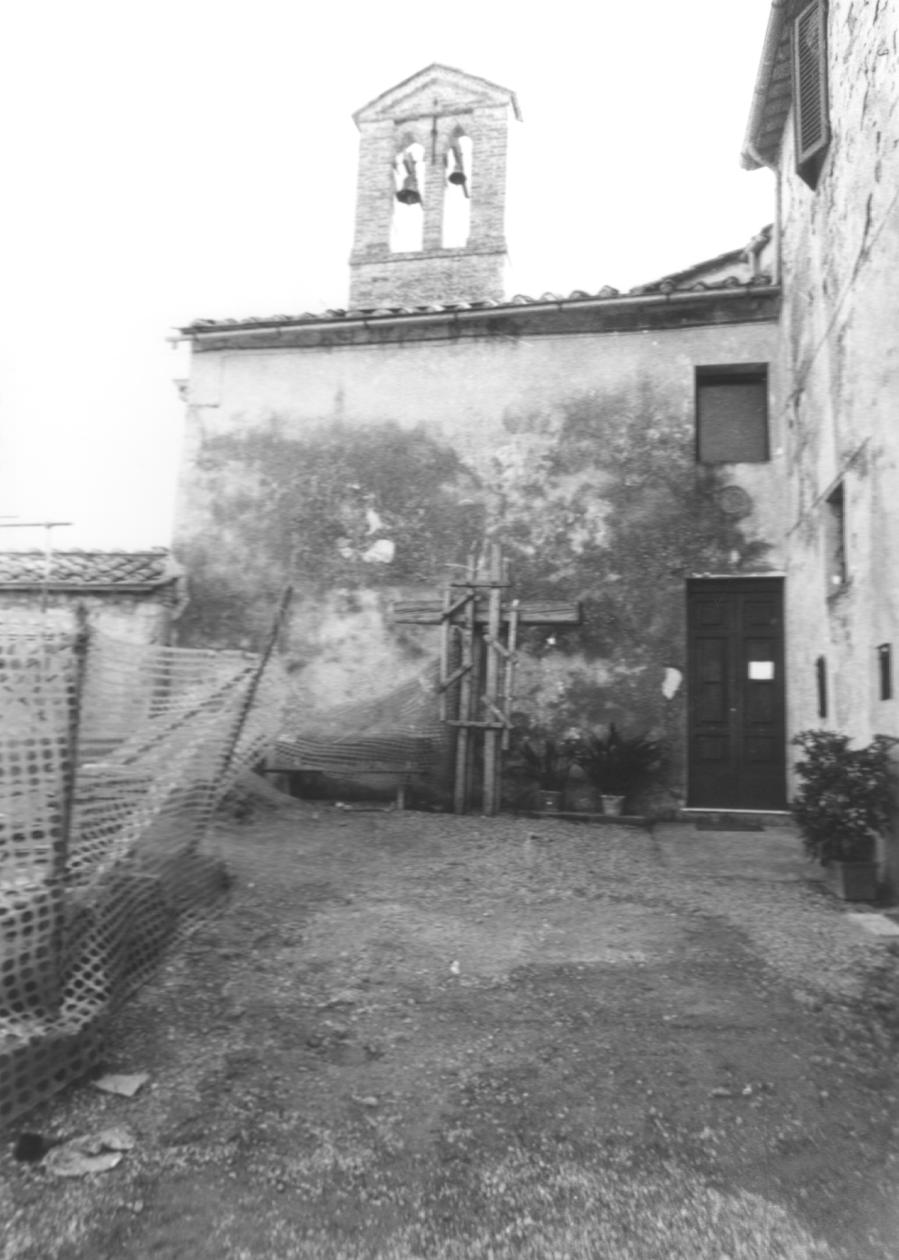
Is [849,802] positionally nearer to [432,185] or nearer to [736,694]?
[736,694]

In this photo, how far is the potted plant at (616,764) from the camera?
7883mm

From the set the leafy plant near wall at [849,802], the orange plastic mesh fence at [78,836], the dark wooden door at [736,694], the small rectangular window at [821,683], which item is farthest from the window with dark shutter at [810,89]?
the orange plastic mesh fence at [78,836]

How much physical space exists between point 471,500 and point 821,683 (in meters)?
3.85

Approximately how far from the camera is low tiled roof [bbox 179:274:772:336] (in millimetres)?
8516

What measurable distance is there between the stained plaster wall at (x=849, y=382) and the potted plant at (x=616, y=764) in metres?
1.35

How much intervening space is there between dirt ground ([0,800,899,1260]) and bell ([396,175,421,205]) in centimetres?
1170

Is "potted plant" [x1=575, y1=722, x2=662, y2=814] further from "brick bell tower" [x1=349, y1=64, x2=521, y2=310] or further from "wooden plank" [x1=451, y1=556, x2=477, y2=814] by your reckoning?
"brick bell tower" [x1=349, y1=64, x2=521, y2=310]

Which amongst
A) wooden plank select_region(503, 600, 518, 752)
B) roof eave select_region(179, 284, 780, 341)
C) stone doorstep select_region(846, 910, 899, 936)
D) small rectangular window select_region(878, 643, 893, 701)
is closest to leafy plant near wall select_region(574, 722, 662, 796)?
wooden plank select_region(503, 600, 518, 752)

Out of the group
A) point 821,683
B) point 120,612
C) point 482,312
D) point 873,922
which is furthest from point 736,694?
point 120,612

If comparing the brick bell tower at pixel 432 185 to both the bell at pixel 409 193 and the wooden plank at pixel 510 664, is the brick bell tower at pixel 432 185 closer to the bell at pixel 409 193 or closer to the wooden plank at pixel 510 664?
the bell at pixel 409 193

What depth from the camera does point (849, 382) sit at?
607 cm

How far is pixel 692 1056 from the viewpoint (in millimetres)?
3029

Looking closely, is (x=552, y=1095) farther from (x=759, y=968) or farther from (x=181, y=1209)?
(x=759, y=968)

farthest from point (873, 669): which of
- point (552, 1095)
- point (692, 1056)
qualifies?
point (552, 1095)
